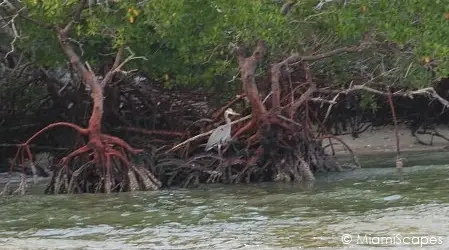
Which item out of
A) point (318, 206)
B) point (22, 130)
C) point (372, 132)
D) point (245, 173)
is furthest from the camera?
point (372, 132)

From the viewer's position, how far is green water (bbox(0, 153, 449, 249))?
9094 mm

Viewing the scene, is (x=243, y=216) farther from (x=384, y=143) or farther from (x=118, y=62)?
(x=384, y=143)

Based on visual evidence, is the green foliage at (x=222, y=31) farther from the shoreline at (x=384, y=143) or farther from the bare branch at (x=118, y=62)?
the shoreline at (x=384, y=143)

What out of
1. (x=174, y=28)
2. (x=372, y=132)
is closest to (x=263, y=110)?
(x=174, y=28)

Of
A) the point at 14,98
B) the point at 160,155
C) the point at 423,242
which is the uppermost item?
the point at 14,98

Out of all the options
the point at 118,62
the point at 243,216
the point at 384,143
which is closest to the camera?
the point at 243,216

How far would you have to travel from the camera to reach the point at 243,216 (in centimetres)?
1050

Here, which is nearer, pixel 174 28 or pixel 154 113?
pixel 174 28

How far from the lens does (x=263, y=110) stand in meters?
13.5

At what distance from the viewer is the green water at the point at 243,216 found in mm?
9094

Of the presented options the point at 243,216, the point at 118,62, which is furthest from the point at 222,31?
the point at 243,216

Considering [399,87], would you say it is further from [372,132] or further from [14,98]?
[14,98]

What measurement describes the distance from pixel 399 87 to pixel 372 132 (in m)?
3.09

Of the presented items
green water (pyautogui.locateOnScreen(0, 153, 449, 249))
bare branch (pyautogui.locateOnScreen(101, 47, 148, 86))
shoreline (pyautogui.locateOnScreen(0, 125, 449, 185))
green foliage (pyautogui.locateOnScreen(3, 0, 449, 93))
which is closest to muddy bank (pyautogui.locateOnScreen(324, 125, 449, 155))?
shoreline (pyautogui.locateOnScreen(0, 125, 449, 185))
